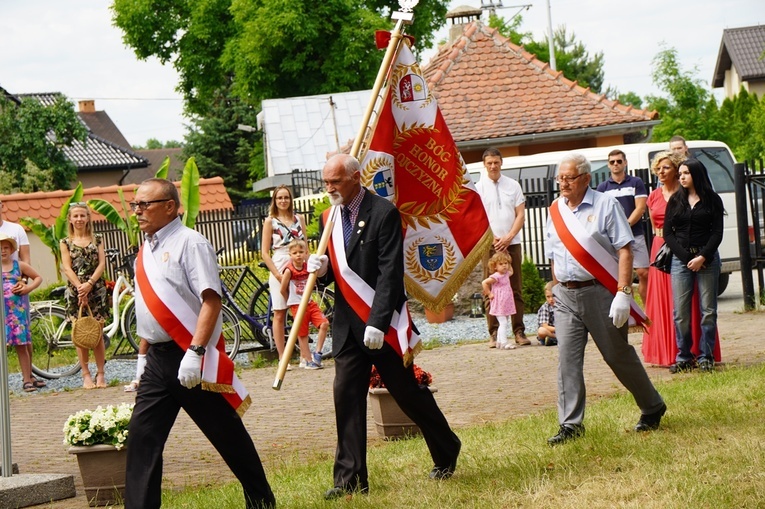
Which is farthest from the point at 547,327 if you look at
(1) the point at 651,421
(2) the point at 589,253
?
A: (2) the point at 589,253

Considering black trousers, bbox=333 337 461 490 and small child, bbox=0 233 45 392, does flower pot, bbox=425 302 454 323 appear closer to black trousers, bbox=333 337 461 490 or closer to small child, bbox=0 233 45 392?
small child, bbox=0 233 45 392

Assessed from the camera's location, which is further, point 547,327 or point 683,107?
point 683,107

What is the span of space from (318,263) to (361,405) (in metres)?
0.86

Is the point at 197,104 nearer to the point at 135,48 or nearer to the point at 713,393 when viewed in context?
the point at 135,48

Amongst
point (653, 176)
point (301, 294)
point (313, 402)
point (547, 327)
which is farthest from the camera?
point (653, 176)

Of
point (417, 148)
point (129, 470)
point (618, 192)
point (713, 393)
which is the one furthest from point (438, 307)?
point (618, 192)

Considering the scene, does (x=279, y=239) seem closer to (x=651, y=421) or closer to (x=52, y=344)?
(x=52, y=344)

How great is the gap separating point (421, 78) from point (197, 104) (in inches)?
1813

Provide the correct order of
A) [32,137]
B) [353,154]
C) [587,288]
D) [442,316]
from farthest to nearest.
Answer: [32,137] < [442,316] < [587,288] < [353,154]

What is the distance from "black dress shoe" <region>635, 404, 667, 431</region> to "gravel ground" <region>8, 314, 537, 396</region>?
671cm

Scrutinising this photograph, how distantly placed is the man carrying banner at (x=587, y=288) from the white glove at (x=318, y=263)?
1.84 metres

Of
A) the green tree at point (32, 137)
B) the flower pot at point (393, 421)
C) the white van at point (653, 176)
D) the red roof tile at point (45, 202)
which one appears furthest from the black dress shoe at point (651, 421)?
the green tree at point (32, 137)

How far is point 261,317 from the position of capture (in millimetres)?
14711

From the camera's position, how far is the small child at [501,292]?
14.0 metres
